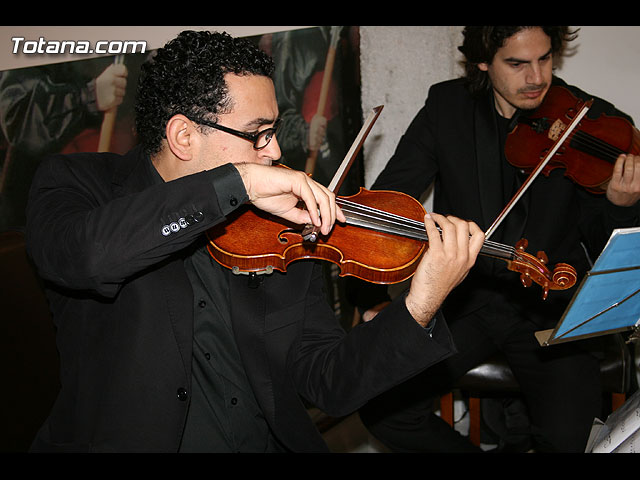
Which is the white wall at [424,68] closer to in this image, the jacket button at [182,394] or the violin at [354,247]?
the violin at [354,247]

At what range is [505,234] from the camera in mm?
2396

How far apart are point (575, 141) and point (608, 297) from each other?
0.89 metres

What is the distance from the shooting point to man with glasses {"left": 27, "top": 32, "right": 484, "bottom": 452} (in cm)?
132

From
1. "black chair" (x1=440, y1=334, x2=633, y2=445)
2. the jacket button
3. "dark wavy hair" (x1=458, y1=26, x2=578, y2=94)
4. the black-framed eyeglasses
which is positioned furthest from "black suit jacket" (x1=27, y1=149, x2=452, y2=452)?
"dark wavy hair" (x1=458, y1=26, x2=578, y2=94)

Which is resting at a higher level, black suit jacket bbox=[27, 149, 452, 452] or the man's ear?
the man's ear

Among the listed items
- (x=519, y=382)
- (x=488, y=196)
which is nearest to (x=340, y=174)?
(x=488, y=196)

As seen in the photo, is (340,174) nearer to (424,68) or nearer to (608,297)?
(608,297)

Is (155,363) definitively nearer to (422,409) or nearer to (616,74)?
(422,409)

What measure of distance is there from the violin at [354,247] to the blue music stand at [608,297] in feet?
0.37

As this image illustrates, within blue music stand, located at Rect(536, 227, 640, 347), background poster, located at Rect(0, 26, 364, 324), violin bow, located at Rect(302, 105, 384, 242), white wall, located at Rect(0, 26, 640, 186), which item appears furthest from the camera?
white wall, located at Rect(0, 26, 640, 186)

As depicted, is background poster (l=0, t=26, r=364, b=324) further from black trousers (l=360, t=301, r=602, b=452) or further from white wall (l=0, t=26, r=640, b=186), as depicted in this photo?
black trousers (l=360, t=301, r=602, b=452)

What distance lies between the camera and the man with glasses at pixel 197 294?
132cm

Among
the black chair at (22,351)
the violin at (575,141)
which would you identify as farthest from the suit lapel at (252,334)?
the violin at (575,141)

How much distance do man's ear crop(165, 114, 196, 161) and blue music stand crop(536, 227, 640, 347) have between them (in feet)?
3.31
